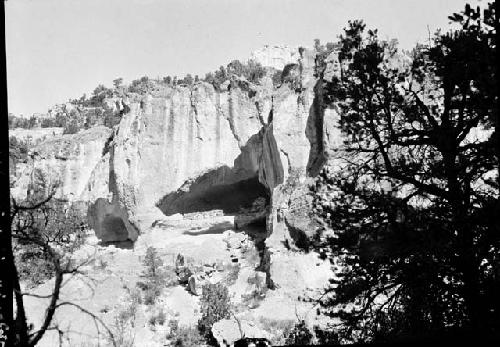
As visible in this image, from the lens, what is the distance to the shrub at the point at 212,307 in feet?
54.7

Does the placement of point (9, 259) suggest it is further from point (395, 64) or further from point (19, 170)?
point (19, 170)

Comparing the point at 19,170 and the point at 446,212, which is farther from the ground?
the point at 19,170

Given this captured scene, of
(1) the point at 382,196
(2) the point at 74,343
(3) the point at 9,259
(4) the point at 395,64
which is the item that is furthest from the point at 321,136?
(3) the point at 9,259

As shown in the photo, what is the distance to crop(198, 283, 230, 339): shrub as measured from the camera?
16.7m

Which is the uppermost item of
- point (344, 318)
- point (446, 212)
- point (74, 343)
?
point (446, 212)

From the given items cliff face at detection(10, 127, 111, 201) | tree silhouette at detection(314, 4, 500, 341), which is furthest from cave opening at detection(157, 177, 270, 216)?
tree silhouette at detection(314, 4, 500, 341)

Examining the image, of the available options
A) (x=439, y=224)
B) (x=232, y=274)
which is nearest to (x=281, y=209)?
(x=232, y=274)

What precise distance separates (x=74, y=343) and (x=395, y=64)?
14220 millimetres

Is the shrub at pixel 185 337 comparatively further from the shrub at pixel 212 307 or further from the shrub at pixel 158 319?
the shrub at pixel 158 319

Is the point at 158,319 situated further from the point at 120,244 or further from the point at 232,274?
the point at 120,244

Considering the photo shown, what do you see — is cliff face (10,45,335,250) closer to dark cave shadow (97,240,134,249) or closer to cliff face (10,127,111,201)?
dark cave shadow (97,240,134,249)

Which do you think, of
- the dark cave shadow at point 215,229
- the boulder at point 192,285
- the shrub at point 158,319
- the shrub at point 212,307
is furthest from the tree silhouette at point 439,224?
the dark cave shadow at point 215,229

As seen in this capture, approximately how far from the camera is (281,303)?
1680cm

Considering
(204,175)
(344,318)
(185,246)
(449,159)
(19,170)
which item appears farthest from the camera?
(19,170)
